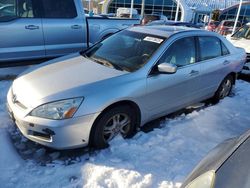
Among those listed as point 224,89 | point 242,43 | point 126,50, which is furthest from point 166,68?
point 242,43

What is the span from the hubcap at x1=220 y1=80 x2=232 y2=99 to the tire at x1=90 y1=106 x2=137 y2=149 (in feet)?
8.51

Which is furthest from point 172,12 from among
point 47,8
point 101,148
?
point 101,148

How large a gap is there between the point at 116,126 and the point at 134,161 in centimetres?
53

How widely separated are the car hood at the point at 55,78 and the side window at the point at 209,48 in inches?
71.3

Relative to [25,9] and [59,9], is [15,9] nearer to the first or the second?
[25,9]

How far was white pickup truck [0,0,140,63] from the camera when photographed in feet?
17.7

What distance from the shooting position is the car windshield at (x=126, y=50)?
3.79 m

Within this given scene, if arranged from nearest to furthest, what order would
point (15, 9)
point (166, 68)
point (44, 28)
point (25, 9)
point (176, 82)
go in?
point (166, 68), point (176, 82), point (15, 9), point (25, 9), point (44, 28)

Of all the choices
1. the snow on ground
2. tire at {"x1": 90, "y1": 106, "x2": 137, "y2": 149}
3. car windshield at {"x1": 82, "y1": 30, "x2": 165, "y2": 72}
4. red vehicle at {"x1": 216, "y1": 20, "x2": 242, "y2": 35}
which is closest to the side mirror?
car windshield at {"x1": 82, "y1": 30, "x2": 165, "y2": 72}

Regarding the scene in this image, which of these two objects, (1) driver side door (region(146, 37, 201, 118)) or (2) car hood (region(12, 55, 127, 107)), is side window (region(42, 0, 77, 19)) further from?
(1) driver side door (region(146, 37, 201, 118))

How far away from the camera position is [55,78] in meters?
3.47

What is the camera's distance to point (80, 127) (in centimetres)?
311

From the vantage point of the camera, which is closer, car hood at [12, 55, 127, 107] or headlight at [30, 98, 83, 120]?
headlight at [30, 98, 83, 120]

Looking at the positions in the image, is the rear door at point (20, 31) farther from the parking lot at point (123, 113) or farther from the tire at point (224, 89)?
the tire at point (224, 89)
